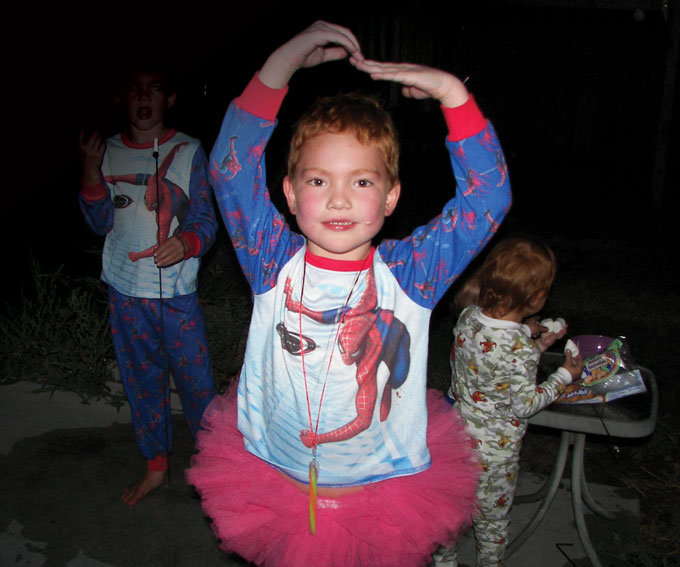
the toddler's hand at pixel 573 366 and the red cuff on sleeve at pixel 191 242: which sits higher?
the red cuff on sleeve at pixel 191 242

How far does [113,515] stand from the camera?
9.93 feet

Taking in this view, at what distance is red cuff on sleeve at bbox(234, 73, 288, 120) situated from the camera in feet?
5.06

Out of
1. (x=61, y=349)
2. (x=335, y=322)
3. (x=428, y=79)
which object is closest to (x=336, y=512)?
(x=335, y=322)

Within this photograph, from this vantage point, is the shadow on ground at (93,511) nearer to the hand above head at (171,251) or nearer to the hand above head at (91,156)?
the hand above head at (171,251)

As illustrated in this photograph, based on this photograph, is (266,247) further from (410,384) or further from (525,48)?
(525,48)

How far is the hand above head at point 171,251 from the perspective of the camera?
255 cm

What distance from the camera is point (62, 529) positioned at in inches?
116

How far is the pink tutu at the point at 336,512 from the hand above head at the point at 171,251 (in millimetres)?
942

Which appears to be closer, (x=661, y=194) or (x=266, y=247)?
(x=266, y=247)

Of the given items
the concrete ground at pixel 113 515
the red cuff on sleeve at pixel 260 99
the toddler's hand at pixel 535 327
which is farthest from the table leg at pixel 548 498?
the red cuff on sleeve at pixel 260 99

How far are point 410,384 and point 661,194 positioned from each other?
7963 mm

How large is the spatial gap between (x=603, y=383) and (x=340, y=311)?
1431 millimetres

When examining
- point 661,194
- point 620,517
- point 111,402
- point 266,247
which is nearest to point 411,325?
point 266,247

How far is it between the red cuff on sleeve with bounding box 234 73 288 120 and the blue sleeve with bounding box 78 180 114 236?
4.23 feet
